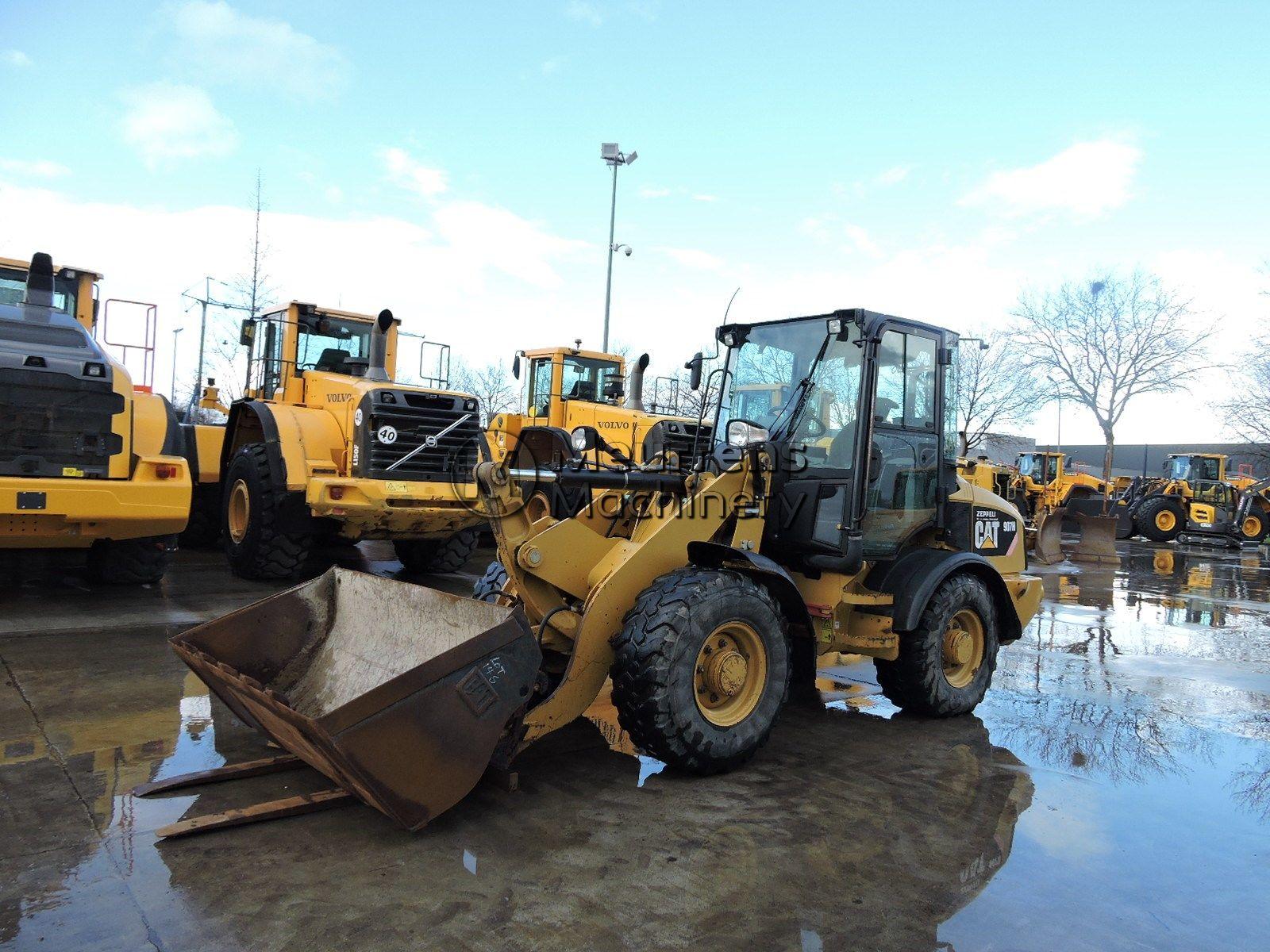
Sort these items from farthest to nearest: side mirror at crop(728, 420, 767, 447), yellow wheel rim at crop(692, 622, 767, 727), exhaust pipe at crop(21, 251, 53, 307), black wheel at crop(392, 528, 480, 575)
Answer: black wheel at crop(392, 528, 480, 575) → exhaust pipe at crop(21, 251, 53, 307) → side mirror at crop(728, 420, 767, 447) → yellow wheel rim at crop(692, 622, 767, 727)

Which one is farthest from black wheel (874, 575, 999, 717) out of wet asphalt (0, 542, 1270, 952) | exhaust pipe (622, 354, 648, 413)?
exhaust pipe (622, 354, 648, 413)


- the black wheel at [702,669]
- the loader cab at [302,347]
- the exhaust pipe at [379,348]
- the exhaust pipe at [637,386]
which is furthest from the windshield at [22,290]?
the black wheel at [702,669]

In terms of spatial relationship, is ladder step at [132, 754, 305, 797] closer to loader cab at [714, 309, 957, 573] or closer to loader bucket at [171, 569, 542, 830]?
loader bucket at [171, 569, 542, 830]

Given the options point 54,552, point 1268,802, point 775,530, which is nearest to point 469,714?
point 775,530

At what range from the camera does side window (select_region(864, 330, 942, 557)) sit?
5309 millimetres

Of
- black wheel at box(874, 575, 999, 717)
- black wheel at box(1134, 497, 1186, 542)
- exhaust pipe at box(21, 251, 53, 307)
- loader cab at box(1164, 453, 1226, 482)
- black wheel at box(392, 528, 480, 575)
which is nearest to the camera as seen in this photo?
black wheel at box(874, 575, 999, 717)

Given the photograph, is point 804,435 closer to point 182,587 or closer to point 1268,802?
point 1268,802

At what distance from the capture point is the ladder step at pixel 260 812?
3480mm

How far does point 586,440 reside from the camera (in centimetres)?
520

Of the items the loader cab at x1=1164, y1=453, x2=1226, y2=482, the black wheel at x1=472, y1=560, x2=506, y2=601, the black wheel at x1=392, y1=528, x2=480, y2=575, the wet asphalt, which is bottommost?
the wet asphalt

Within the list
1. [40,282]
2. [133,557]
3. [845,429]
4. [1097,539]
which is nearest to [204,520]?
[133,557]

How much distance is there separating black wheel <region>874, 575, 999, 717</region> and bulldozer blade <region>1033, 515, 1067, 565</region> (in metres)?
10.8

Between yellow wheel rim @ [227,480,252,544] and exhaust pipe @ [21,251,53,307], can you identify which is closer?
exhaust pipe @ [21,251,53,307]

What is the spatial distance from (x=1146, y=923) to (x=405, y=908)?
259 cm
